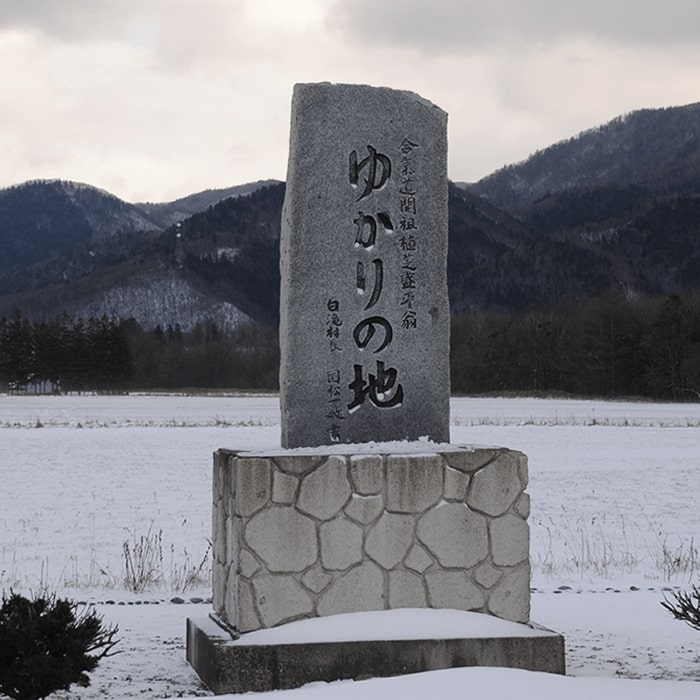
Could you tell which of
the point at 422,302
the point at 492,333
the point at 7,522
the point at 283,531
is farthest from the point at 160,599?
the point at 492,333

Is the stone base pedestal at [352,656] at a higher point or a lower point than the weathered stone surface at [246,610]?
Result: lower

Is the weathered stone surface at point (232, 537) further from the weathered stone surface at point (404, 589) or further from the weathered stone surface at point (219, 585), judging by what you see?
the weathered stone surface at point (404, 589)

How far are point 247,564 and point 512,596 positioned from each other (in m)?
1.82

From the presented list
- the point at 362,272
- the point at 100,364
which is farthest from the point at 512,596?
the point at 100,364

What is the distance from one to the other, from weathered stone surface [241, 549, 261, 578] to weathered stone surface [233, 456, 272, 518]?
0.82ft

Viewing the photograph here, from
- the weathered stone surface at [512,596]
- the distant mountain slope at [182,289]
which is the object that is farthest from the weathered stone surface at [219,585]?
the distant mountain slope at [182,289]

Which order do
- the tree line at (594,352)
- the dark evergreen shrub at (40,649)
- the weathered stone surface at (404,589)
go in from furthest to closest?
the tree line at (594,352) < the weathered stone surface at (404,589) < the dark evergreen shrub at (40,649)

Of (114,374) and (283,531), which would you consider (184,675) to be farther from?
(114,374)

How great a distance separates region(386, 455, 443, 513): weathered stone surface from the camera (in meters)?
6.93

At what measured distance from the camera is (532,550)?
40.9 ft

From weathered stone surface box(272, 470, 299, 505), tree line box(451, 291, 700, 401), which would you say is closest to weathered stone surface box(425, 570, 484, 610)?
weathered stone surface box(272, 470, 299, 505)

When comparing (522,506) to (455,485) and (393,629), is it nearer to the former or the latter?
(455,485)

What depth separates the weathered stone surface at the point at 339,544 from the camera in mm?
6809

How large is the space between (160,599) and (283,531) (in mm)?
3342
